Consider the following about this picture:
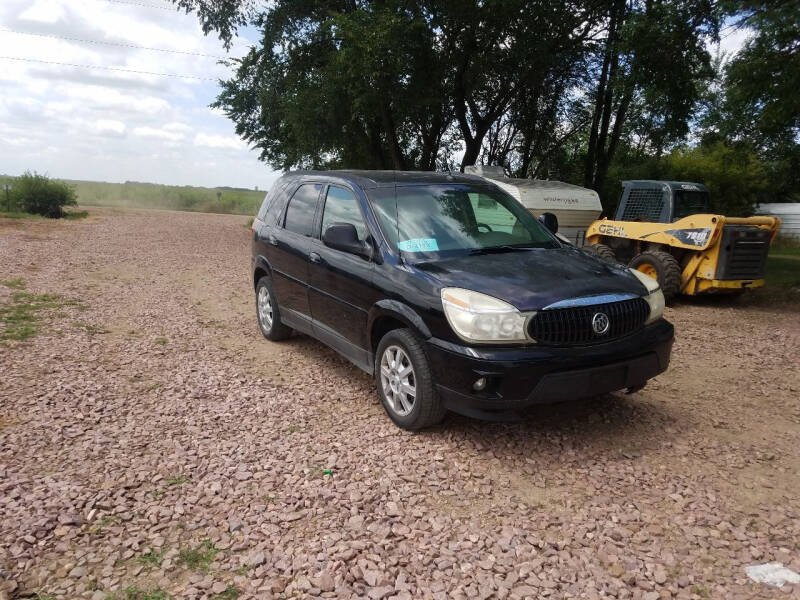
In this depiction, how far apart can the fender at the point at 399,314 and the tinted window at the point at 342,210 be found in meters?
0.67

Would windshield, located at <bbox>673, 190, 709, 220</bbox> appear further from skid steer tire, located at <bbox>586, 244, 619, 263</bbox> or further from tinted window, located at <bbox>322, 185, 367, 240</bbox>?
tinted window, located at <bbox>322, 185, 367, 240</bbox>

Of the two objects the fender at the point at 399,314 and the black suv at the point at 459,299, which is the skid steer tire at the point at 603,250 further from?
the fender at the point at 399,314

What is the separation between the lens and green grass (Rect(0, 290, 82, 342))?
6.84m

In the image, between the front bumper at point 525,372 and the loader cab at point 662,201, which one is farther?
the loader cab at point 662,201

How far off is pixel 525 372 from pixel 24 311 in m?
7.03

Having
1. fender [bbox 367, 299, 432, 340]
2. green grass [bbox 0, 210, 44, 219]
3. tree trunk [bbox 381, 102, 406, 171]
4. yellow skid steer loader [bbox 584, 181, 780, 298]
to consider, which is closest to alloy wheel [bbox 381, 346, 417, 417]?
fender [bbox 367, 299, 432, 340]

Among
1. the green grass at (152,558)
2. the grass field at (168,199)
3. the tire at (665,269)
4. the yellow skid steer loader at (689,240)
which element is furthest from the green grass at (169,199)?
the green grass at (152,558)

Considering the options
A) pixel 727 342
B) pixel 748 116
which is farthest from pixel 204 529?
pixel 748 116

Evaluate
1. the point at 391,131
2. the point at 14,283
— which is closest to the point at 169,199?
the point at 391,131

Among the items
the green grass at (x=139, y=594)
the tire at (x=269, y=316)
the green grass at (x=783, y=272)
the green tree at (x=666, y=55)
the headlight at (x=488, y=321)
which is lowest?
the green grass at (x=139, y=594)

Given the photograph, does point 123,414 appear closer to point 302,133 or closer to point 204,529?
point 204,529

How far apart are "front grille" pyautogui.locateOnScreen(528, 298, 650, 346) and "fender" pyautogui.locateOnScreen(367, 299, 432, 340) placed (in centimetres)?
73

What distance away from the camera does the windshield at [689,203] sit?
10.0 meters

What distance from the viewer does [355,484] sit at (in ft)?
12.1
